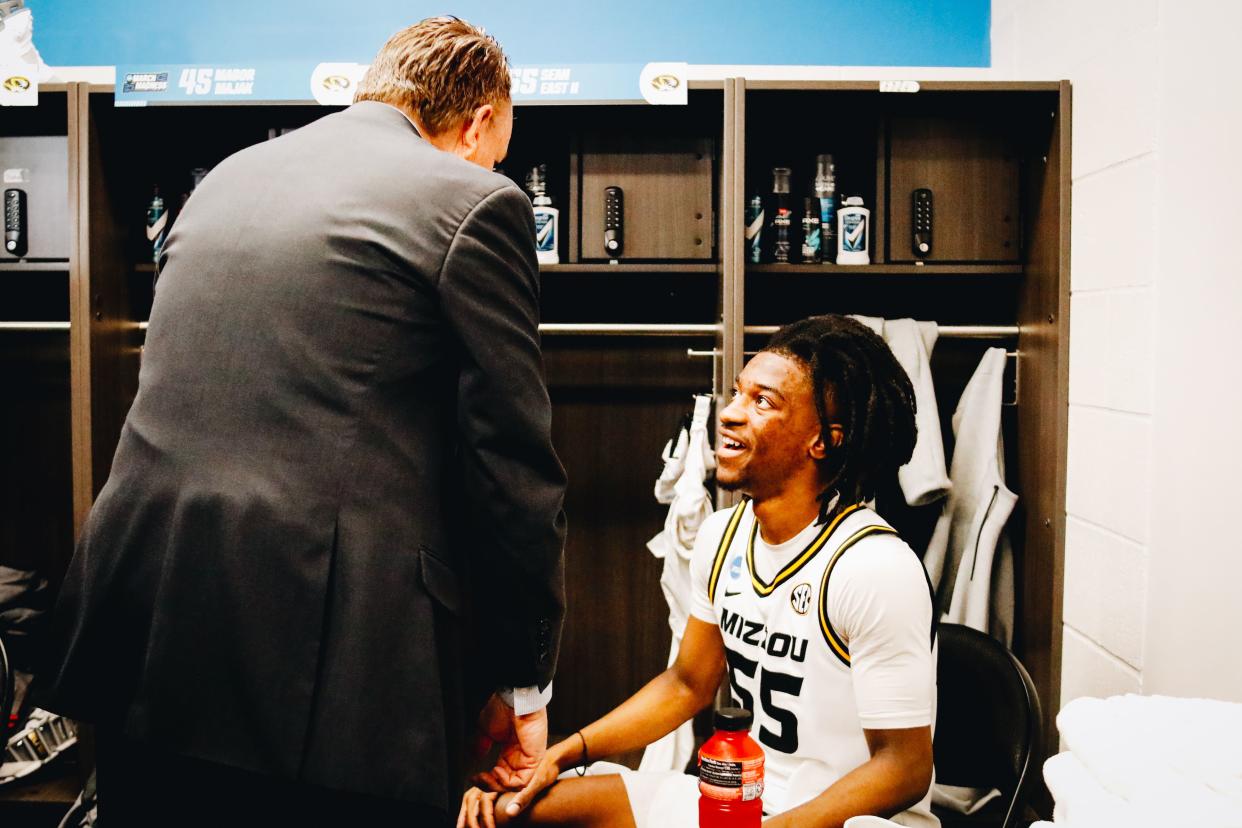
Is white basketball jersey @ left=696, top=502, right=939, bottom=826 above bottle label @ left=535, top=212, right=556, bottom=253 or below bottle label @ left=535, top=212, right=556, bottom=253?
below

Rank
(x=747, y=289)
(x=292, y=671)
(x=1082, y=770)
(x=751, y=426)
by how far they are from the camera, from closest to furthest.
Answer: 1. (x=1082, y=770)
2. (x=292, y=671)
3. (x=751, y=426)
4. (x=747, y=289)

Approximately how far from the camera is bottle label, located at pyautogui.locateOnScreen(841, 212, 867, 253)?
8.18 feet

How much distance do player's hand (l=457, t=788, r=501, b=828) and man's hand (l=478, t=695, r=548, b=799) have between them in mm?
32

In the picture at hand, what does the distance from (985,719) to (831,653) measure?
0.34 metres

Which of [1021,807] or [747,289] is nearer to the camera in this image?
[1021,807]

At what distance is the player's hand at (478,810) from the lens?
1.38 m

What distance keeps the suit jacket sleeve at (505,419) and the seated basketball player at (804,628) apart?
424 millimetres

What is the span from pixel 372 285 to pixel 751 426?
2.40ft

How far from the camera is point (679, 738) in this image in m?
2.39

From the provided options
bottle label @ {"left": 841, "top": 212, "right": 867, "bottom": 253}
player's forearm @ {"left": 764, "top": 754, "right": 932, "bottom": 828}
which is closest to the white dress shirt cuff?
player's forearm @ {"left": 764, "top": 754, "right": 932, "bottom": 828}

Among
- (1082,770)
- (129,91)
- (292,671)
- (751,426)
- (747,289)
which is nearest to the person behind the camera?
(1082,770)

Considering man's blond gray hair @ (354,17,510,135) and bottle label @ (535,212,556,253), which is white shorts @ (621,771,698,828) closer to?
man's blond gray hair @ (354,17,510,135)

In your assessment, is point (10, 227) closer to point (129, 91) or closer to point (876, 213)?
point (129, 91)

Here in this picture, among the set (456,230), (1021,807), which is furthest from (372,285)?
(1021,807)
